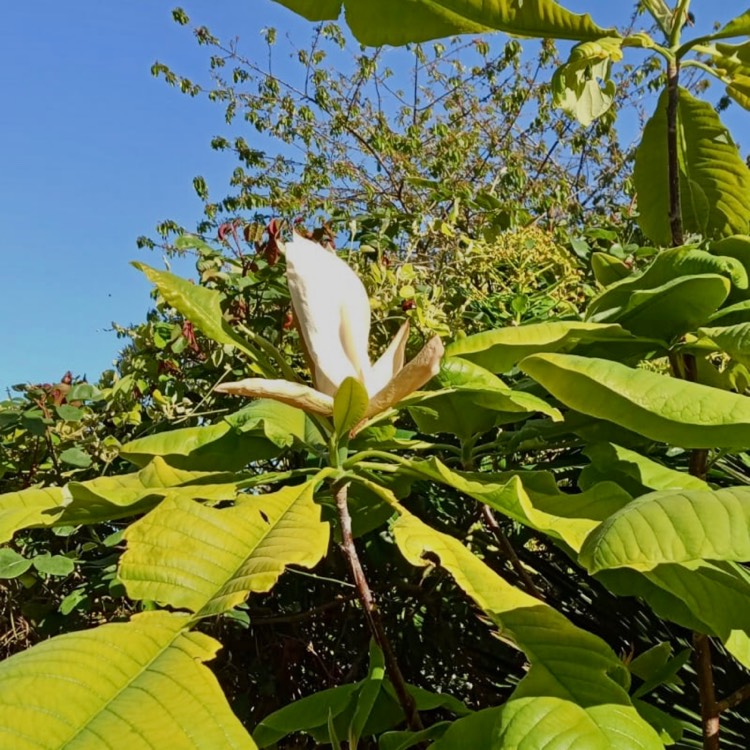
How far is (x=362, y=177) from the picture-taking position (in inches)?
302

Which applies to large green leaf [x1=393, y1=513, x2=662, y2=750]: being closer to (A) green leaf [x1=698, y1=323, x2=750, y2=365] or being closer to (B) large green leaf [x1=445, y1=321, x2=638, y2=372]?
(B) large green leaf [x1=445, y1=321, x2=638, y2=372]

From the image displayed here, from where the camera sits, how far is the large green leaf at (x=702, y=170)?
1.16 metres

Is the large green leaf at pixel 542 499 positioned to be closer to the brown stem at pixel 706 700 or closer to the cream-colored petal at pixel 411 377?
the cream-colored petal at pixel 411 377

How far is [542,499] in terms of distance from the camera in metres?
0.77

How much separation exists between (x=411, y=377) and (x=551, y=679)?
0.33 meters

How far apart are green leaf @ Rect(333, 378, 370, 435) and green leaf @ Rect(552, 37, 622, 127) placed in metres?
0.51

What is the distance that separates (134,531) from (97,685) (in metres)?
0.16

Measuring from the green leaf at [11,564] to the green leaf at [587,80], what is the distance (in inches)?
40.2

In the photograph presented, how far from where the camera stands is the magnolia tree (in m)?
0.52

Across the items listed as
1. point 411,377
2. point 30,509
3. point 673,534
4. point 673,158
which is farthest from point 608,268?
point 30,509

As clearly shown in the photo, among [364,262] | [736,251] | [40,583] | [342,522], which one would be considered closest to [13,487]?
[40,583]

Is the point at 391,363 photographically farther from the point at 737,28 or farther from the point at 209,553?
the point at 737,28

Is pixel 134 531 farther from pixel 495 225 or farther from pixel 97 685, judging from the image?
pixel 495 225

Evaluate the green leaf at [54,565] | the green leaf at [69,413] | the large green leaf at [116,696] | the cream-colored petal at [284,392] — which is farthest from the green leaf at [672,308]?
the green leaf at [69,413]
